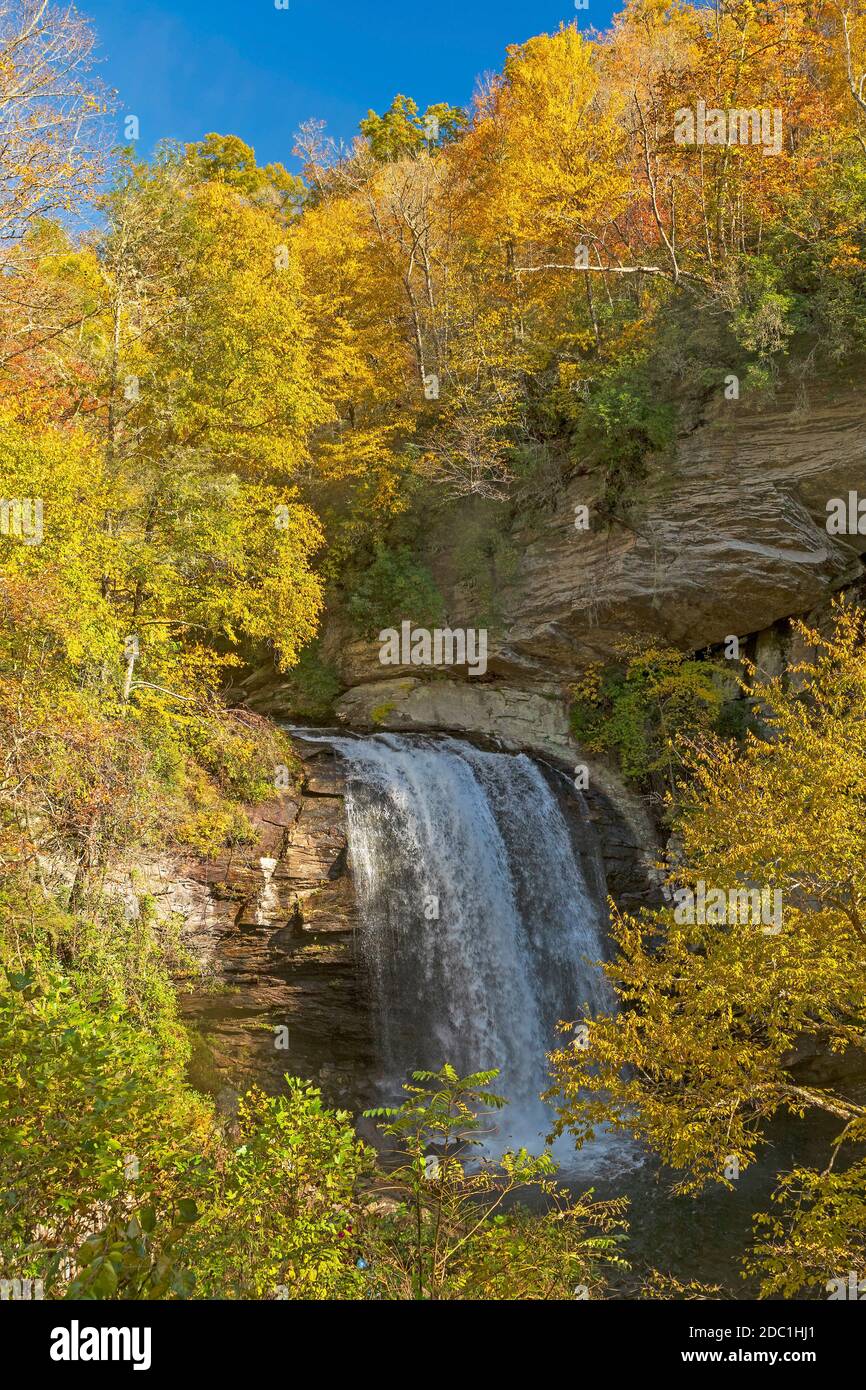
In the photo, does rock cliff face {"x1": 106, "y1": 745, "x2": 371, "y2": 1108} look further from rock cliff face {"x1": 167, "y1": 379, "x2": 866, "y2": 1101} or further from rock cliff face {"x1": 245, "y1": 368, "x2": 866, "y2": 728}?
rock cliff face {"x1": 245, "y1": 368, "x2": 866, "y2": 728}

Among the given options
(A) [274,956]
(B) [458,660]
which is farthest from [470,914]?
(B) [458,660]

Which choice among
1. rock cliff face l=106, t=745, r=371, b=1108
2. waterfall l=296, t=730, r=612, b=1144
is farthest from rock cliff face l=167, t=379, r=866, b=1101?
waterfall l=296, t=730, r=612, b=1144

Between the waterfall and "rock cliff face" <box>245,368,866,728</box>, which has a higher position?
"rock cliff face" <box>245,368,866,728</box>

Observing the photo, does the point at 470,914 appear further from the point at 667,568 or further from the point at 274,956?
the point at 667,568

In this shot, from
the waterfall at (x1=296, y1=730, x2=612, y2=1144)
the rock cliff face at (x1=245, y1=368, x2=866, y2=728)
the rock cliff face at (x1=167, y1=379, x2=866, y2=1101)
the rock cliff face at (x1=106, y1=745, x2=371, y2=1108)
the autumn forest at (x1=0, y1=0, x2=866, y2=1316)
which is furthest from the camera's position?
the rock cliff face at (x1=245, y1=368, x2=866, y2=728)

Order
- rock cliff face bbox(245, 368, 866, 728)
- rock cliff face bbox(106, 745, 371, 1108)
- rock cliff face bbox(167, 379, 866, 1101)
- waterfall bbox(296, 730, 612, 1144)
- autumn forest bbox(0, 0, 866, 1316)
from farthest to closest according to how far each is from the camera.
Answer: rock cliff face bbox(245, 368, 866, 728) → waterfall bbox(296, 730, 612, 1144) → rock cliff face bbox(167, 379, 866, 1101) → rock cliff face bbox(106, 745, 371, 1108) → autumn forest bbox(0, 0, 866, 1316)

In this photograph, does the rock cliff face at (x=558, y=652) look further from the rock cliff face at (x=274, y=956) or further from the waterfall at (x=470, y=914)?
the waterfall at (x=470, y=914)

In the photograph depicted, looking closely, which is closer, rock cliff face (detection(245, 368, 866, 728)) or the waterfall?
the waterfall

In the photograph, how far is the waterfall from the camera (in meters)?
14.9

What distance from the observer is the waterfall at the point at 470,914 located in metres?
14.9

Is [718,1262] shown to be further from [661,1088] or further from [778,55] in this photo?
[778,55]

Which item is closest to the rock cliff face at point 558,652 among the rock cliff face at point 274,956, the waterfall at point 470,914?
the rock cliff face at point 274,956
